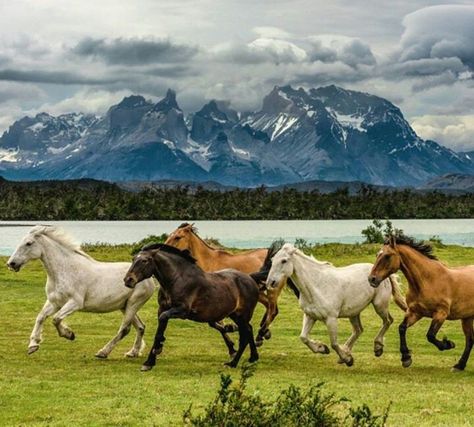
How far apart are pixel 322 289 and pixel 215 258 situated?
388 centimetres

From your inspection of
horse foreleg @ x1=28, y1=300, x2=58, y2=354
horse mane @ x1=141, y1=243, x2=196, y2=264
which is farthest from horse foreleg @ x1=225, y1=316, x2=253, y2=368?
horse foreleg @ x1=28, y1=300, x2=58, y2=354

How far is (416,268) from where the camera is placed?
15.1 m

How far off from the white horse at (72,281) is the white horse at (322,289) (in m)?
3.04

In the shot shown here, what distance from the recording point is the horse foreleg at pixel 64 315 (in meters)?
15.4

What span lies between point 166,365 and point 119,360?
3.93 feet

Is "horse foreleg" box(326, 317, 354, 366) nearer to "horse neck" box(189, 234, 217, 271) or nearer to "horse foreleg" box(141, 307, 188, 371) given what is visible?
"horse foreleg" box(141, 307, 188, 371)

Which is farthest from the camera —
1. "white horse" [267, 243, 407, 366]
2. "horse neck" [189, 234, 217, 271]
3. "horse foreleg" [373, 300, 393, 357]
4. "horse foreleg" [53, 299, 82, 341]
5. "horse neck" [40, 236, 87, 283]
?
"horse neck" [189, 234, 217, 271]

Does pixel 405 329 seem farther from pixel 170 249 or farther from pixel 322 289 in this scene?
pixel 170 249

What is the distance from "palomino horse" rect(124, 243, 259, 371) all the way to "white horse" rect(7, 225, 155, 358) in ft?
4.08

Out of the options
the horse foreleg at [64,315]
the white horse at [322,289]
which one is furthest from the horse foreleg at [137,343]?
the white horse at [322,289]

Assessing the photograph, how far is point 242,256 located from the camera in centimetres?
1881

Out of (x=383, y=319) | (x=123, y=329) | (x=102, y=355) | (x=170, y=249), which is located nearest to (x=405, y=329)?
(x=383, y=319)

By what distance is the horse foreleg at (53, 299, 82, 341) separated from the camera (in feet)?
50.5

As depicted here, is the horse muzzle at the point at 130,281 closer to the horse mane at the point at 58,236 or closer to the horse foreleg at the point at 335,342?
the horse mane at the point at 58,236
